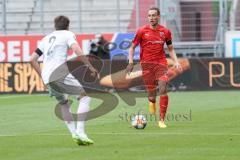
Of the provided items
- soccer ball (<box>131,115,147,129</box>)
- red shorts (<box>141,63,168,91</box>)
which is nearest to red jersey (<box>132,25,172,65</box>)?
red shorts (<box>141,63,168,91</box>)

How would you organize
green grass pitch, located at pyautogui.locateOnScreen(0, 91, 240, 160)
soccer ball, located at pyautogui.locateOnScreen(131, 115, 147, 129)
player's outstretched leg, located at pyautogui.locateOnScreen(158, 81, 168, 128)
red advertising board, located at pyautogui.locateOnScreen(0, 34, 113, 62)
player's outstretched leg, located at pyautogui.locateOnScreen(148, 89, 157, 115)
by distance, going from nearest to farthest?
green grass pitch, located at pyautogui.locateOnScreen(0, 91, 240, 160) → soccer ball, located at pyautogui.locateOnScreen(131, 115, 147, 129) → player's outstretched leg, located at pyautogui.locateOnScreen(158, 81, 168, 128) → player's outstretched leg, located at pyautogui.locateOnScreen(148, 89, 157, 115) → red advertising board, located at pyautogui.locateOnScreen(0, 34, 113, 62)

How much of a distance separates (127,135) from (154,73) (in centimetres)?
282

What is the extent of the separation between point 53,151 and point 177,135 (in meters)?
2.83

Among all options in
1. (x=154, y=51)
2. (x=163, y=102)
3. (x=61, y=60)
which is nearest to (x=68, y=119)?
(x=61, y=60)

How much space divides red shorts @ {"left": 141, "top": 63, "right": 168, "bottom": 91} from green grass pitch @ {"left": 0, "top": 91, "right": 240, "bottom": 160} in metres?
0.85

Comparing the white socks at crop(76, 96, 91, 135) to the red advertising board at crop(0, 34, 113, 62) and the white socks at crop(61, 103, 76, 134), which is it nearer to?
the white socks at crop(61, 103, 76, 134)

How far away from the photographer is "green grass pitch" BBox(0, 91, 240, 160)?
11.4 m

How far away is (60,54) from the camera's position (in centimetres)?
1259

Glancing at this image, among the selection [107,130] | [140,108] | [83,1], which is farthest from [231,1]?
[107,130]

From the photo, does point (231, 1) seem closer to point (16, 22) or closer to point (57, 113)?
point (16, 22)

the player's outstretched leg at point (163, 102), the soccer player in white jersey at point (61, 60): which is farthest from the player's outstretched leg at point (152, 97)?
the soccer player in white jersey at point (61, 60)

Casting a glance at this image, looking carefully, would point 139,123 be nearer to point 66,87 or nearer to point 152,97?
point 152,97

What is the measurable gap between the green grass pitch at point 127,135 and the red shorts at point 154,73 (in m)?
0.85

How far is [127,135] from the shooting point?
14.2 meters
